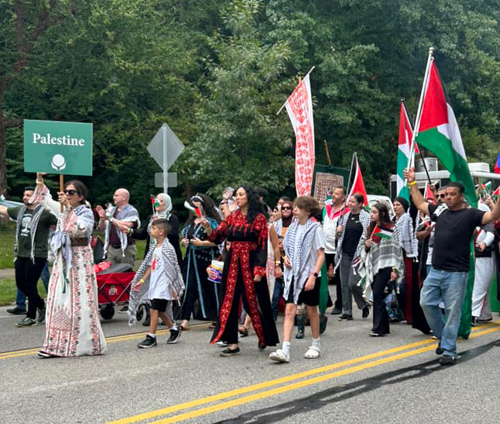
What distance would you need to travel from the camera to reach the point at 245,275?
8.15 metres

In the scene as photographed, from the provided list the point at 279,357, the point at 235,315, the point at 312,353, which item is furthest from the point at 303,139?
the point at 279,357

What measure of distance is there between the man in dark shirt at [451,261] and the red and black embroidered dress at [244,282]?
5.57 ft

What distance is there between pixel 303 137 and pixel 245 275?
19.3 feet

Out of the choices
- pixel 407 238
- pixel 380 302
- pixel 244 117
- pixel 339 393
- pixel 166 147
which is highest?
pixel 244 117

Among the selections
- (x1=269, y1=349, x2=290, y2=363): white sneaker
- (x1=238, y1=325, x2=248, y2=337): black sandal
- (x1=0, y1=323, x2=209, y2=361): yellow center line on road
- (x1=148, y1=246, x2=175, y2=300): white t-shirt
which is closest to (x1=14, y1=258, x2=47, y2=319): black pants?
(x1=0, y1=323, x2=209, y2=361): yellow center line on road

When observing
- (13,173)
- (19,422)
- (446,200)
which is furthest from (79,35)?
(19,422)

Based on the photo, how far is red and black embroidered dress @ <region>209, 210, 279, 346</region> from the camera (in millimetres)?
8141

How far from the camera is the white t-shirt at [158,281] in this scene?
872 centimetres

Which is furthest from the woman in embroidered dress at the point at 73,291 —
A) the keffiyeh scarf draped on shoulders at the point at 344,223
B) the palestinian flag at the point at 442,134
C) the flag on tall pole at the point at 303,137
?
the flag on tall pole at the point at 303,137

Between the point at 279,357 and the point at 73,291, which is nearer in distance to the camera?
the point at 279,357

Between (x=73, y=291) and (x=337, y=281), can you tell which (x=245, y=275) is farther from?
(x=337, y=281)

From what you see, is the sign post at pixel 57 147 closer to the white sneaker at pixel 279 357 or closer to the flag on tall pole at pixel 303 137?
the white sneaker at pixel 279 357

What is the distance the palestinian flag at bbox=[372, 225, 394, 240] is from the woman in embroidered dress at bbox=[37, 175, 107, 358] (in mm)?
3757

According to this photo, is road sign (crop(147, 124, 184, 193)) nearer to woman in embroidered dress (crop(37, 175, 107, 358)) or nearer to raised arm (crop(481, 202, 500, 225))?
woman in embroidered dress (crop(37, 175, 107, 358))
